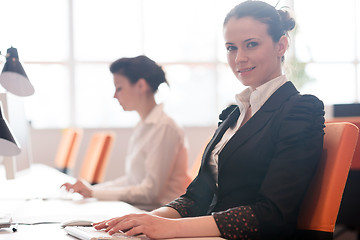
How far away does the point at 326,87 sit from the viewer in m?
8.02

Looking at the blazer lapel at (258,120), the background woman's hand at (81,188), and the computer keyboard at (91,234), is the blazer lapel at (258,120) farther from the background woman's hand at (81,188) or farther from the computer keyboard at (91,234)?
the background woman's hand at (81,188)

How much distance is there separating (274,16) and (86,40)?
6.25 meters

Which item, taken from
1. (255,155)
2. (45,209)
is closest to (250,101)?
(255,155)

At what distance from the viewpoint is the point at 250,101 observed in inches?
69.1

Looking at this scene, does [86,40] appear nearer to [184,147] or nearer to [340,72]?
[340,72]

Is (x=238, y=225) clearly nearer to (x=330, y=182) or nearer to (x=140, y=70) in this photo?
(x=330, y=182)

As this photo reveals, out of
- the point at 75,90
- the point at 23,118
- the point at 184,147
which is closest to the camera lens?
the point at 23,118

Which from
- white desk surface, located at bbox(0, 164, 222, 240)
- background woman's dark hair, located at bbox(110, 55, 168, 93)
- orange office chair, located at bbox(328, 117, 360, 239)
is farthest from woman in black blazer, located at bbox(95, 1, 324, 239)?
orange office chair, located at bbox(328, 117, 360, 239)

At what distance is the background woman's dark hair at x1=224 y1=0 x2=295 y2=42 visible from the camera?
1.72 meters

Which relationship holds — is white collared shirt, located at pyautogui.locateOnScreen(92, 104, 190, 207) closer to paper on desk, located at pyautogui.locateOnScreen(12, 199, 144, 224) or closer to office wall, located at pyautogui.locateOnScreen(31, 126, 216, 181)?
paper on desk, located at pyautogui.locateOnScreen(12, 199, 144, 224)

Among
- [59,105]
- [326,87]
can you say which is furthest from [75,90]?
[326,87]

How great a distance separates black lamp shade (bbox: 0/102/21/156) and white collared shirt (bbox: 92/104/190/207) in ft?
4.10

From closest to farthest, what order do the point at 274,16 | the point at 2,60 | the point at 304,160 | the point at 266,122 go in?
the point at 304,160 → the point at 266,122 → the point at 274,16 → the point at 2,60

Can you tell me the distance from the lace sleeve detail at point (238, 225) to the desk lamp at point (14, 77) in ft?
2.75
